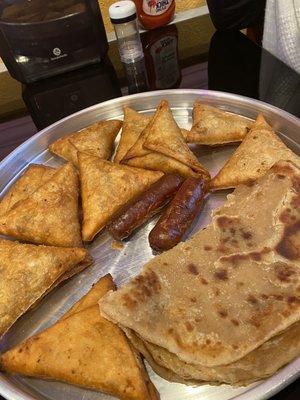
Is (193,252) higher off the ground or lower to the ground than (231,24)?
higher

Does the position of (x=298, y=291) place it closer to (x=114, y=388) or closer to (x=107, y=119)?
(x=114, y=388)

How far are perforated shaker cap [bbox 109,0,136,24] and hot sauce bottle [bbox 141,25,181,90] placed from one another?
→ 0.38 m

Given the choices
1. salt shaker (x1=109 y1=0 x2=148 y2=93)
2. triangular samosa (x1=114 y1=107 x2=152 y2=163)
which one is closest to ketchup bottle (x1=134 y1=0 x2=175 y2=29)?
salt shaker (x1=109 y1=0 x2=148 y2=93)

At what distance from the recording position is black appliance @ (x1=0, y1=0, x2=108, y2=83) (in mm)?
2467

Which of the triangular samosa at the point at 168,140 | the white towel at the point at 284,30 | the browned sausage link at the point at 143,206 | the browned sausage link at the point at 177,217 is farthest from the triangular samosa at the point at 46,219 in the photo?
the white towel at the point at 284,30

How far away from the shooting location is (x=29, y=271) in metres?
1.67

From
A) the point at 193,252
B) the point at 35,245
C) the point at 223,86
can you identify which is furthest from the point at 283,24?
the point at 35,245

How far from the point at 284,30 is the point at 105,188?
1.35 m

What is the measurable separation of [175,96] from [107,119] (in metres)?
0.37

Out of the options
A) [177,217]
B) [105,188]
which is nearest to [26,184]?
[105,188]

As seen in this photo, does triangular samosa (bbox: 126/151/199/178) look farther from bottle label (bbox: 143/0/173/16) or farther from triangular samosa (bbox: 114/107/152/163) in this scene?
bottle label (bbox: 143/0/173/16)

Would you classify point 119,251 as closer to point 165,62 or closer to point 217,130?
point 217,130

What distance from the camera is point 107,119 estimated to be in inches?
93.7

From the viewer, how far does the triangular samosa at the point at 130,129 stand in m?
2.13
